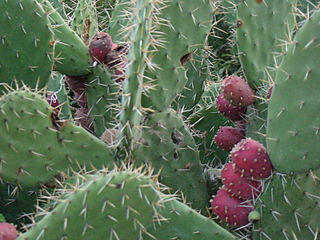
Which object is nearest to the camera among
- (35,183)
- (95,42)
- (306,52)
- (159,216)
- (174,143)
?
(306,52)

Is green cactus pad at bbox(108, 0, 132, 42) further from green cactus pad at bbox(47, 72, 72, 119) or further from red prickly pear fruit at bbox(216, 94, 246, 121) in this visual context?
red prickly pear fruit at bbox(216, 94, 246, 121)

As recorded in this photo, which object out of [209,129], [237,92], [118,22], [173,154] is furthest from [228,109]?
[118,22]

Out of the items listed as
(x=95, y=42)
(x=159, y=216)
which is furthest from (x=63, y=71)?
(x=159, y=216)

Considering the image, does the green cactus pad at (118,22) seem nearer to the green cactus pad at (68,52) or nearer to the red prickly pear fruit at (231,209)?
the green cactus pad at (68,52)

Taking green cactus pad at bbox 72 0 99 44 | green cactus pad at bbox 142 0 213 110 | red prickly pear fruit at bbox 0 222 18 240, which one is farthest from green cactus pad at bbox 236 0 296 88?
red prickly pear fruit at bbox 0 222 18 240

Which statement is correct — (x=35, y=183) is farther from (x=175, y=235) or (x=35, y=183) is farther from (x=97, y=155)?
(x=175, y=235)

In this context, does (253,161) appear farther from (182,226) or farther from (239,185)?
(182,226)

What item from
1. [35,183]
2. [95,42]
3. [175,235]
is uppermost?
[95,42]
